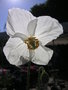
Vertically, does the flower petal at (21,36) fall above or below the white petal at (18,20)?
below

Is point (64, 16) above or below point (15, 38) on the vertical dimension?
below

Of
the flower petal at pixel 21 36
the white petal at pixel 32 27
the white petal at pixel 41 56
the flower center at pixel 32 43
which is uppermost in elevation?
the white petal at pixel 32 27

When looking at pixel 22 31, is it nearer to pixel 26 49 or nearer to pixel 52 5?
pixel 26 49

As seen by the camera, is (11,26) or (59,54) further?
(59,54)

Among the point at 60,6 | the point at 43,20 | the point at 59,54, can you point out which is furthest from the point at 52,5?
the point at 43,20

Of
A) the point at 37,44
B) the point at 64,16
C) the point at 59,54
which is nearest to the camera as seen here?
the point at 37,44

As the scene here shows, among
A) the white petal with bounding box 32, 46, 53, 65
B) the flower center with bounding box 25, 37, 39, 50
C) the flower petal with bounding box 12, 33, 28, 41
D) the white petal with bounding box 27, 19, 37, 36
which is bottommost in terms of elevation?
the white petal with bounding box 32, 46, 53, 65
